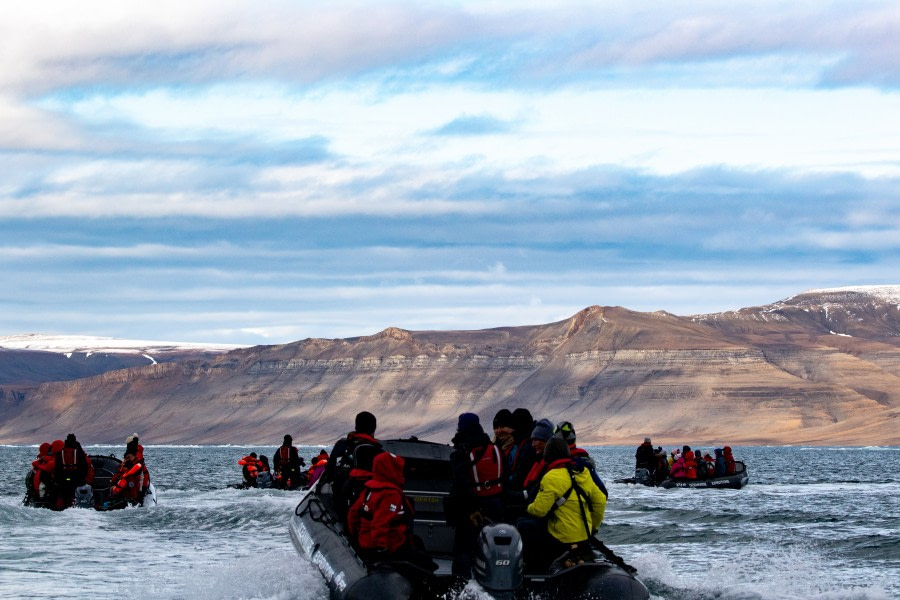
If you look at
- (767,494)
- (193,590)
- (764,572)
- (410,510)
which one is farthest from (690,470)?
(410,510)

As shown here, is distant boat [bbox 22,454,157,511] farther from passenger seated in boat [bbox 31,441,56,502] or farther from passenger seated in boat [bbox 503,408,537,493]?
passenger seated in boat [bbox 503,408,537,493]

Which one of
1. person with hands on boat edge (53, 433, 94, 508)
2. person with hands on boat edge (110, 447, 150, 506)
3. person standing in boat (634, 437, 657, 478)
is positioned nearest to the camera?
person with hands on boat edge (53, 433, 94, 508)

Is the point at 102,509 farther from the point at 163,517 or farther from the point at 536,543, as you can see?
the point at 536,543

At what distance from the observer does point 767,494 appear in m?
52.3

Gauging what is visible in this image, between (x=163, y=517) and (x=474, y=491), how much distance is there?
805 inches

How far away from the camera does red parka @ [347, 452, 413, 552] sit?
50.6 feet

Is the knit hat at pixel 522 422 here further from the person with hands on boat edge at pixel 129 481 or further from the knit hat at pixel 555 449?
the person with hands on boat edge at pixel 129 481

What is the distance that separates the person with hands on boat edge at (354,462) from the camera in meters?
16.1

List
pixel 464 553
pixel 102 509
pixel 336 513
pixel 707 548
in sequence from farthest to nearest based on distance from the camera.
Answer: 1. pixel 102 509
2. pixel 707 548
3. pixel 336 513
4. pixel 464 553

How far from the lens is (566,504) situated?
1594cm

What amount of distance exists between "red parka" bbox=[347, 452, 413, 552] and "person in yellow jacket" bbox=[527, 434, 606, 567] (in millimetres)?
1507

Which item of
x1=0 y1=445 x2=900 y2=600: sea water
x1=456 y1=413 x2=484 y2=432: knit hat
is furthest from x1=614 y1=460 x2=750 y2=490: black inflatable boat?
x1=456 y1=413 x2=484 y2=432: knit hat

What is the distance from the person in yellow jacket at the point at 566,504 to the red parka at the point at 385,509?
1507 millimetres

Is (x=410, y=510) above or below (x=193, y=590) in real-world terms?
above
